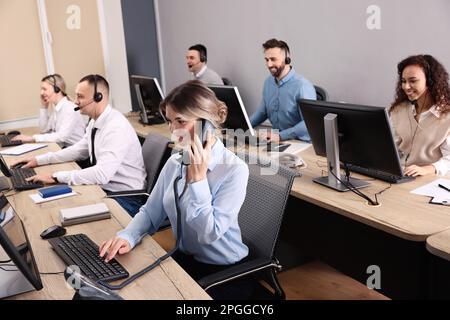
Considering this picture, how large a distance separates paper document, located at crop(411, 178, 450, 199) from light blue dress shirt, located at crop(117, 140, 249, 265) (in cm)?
78

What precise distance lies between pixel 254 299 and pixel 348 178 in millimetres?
764

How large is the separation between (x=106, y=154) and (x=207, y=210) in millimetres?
1134

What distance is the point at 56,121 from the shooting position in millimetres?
3773

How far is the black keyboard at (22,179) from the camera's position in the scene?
7.07 feet

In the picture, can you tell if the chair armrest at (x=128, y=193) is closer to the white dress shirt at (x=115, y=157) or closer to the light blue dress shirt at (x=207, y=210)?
the white dress shirt at (x=115, y=157)

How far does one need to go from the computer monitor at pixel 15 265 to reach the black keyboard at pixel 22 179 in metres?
0.86

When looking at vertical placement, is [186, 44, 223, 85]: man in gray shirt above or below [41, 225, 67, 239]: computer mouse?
above

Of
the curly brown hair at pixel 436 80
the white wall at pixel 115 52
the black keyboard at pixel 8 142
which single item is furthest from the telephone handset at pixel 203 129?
the white wall at pixel 115 52

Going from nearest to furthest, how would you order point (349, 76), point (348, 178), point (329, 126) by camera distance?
point (329, 126), point (348, 178), point (349, 76)

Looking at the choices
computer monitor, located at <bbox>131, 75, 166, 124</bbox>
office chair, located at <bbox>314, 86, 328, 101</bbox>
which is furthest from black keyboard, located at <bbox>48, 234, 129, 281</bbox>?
computer monitor, located at <bbox>131, 75, 166, 124</bbox>

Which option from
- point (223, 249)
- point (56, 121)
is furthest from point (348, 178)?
point (56, 121)

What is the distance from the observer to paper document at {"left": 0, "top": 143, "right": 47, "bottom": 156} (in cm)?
307

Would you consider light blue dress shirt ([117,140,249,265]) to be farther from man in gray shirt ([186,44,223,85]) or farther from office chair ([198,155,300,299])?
man in gray shirt ([186,44,223,85])

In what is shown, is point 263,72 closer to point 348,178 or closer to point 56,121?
point 56,121
